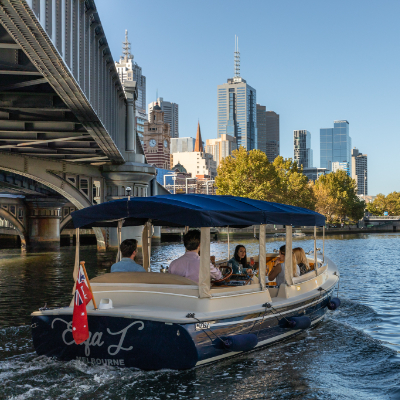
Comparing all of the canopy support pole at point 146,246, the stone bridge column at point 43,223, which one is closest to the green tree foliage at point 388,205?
the stone bridge column at point 43,223

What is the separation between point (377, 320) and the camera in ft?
45.0

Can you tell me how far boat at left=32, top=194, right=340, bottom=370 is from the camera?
305 inches

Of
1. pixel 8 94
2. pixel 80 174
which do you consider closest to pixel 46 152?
pixel 80 174

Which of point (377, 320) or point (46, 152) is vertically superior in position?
point (46, 152)

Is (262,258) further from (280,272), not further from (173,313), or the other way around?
(173,313)

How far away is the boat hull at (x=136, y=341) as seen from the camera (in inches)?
304

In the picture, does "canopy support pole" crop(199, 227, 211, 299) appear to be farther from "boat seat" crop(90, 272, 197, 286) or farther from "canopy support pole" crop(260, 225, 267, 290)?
"canopy support pole" crop(260, 225, 267, 290)

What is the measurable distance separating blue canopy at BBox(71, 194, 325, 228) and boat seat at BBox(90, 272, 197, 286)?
3.04ft

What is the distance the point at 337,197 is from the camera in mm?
107688

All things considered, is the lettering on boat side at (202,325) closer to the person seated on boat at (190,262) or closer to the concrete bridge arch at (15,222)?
the person seated on boat at (190,262)

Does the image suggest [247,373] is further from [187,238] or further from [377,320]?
[377,320]

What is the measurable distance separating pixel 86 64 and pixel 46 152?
12.3 m

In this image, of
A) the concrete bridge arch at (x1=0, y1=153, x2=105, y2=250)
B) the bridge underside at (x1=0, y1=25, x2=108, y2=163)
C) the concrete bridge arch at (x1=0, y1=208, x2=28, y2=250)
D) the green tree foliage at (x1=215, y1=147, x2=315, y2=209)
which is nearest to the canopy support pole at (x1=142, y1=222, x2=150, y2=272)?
the bridge underside at (x1=0, y1=25, x2=108, y2=163)

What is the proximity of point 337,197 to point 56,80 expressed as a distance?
99.5 m
